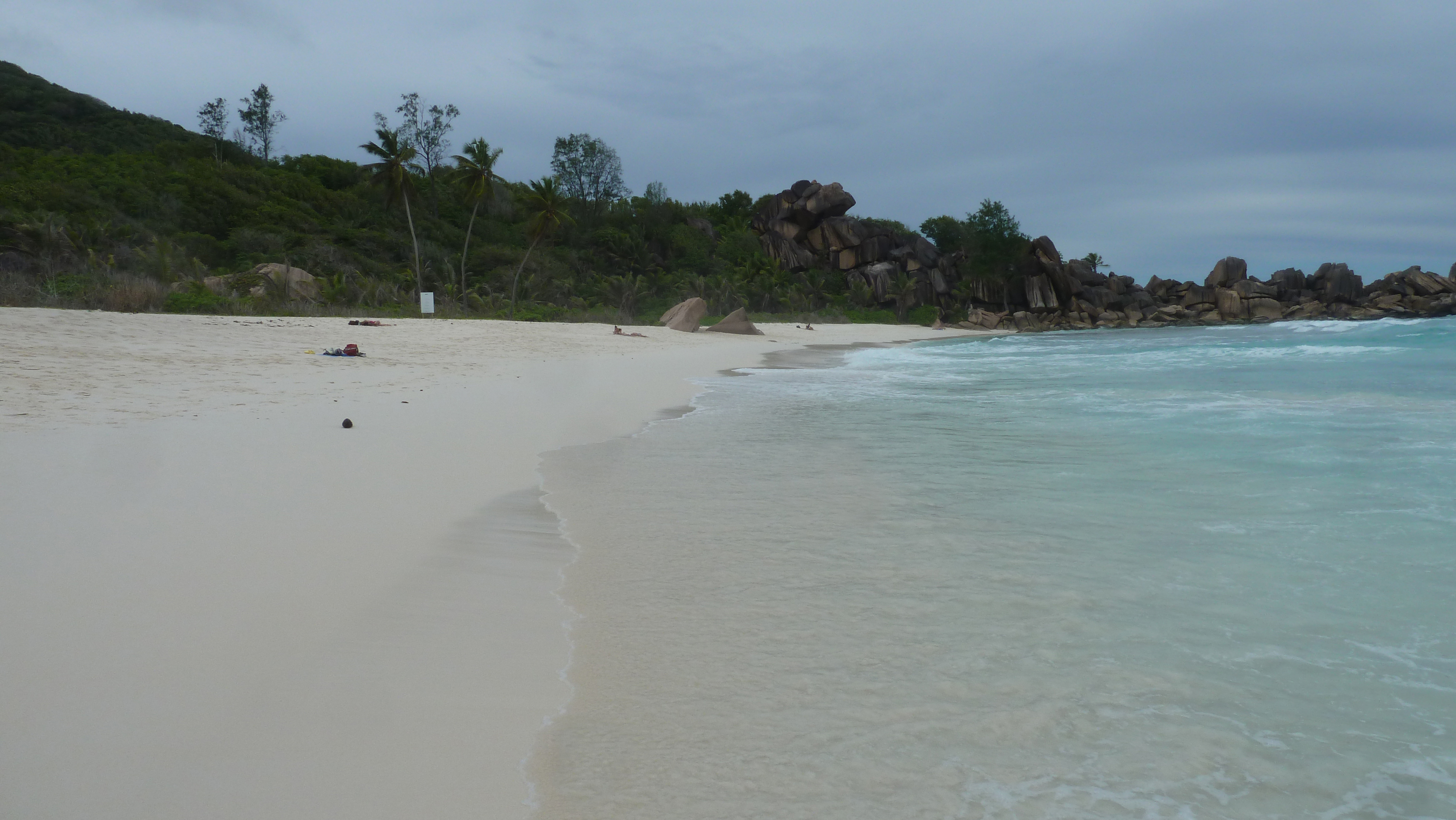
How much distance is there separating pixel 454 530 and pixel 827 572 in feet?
5.23

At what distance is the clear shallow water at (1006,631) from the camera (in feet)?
5.88

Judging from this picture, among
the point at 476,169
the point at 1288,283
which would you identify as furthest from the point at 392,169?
the point at 1288,283

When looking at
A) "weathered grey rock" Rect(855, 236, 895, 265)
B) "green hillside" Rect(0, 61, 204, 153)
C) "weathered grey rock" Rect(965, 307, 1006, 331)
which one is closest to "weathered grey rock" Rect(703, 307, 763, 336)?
"weathered grey rock" Rect(965, 307, 1006, 331)

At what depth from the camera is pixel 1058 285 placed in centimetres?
5809

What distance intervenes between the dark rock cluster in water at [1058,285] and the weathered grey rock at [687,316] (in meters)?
29.4

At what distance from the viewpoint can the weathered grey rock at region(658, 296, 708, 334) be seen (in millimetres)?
27531

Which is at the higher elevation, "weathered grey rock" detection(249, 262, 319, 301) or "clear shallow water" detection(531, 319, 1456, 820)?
"weathered grey rock" detection(249, 262, 319, 301)

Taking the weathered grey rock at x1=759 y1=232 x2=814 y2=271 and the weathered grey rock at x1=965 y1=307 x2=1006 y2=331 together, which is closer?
the weathered grey rock at x1=965 y1=307 x2=1006 y2=331

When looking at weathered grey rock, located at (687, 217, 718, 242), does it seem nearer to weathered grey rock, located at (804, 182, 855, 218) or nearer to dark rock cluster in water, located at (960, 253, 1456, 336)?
weathered grey rock, located at (804, 182, 855, 218)

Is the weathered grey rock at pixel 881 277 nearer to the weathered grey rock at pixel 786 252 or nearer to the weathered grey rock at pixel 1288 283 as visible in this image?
the weathered grey rock at pixel 786 252

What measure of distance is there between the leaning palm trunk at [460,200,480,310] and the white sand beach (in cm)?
2543

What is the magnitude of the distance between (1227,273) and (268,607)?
2748 inches

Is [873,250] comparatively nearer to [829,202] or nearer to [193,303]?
[829,202]

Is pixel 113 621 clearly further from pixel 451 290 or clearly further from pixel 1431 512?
pixel 451 290
